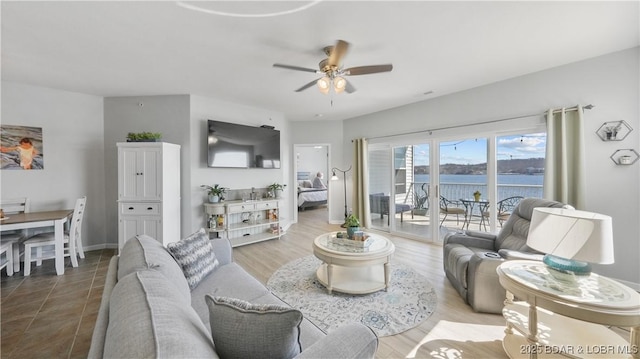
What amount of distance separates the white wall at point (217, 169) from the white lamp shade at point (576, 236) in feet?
14.0

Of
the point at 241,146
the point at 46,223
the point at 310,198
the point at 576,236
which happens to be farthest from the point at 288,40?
the point at 310,198

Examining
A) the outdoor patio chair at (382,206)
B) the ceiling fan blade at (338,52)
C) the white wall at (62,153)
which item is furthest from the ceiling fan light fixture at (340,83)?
the white wall at (62,153)

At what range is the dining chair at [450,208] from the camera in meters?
4.18

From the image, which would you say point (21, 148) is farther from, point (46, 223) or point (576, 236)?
point (576, 236)

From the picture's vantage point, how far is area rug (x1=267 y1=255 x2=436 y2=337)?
2.11 meters

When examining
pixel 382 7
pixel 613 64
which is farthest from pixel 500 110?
pixel 382 7

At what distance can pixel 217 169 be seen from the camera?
→ 4340 mm

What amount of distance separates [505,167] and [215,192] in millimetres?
4613

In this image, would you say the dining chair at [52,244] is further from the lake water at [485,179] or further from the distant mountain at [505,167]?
the distant mountain at [505,167]

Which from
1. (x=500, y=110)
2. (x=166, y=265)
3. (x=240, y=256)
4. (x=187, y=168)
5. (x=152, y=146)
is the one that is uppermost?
(x=500, y=110)

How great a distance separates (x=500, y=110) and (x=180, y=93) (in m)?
4.96

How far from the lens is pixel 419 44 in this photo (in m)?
2.47

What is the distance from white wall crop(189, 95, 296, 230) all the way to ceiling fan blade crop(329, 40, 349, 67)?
2.69m

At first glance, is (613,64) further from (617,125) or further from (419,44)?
(419,44)
